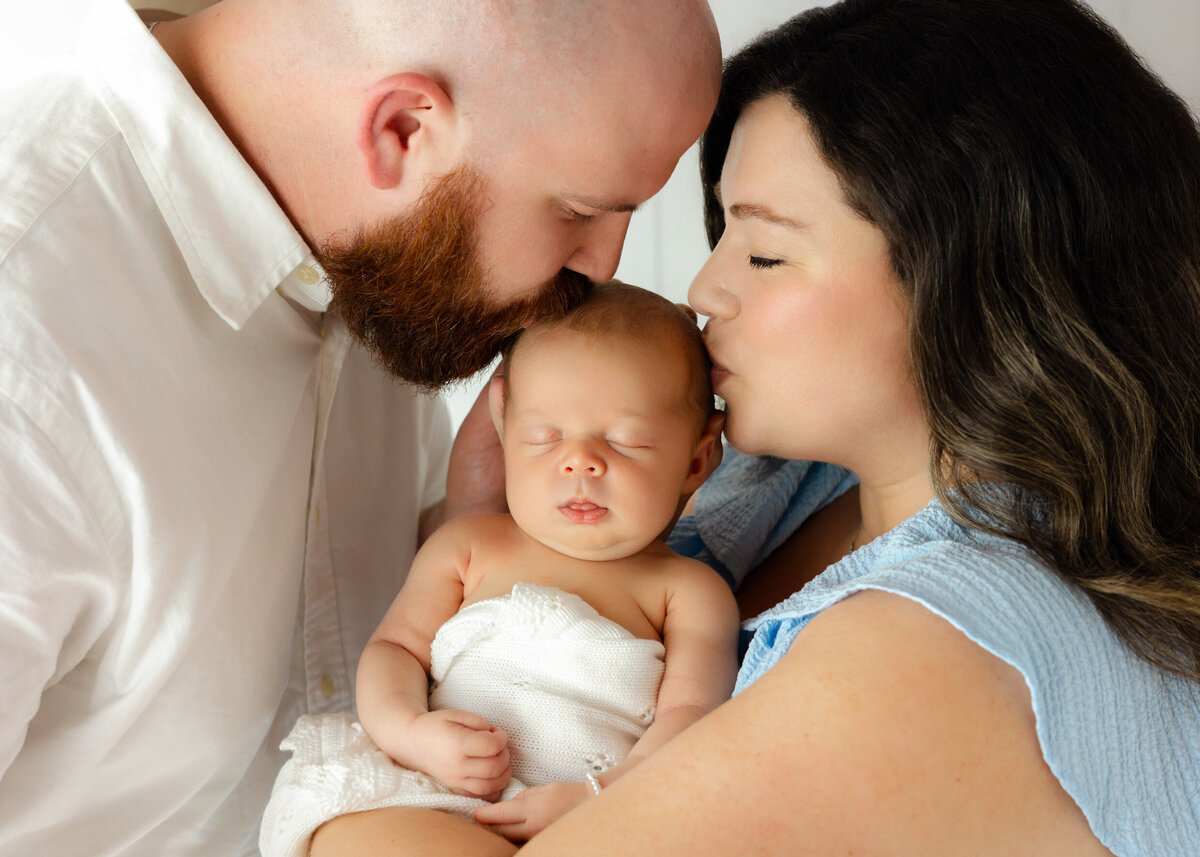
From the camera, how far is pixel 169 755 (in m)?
1.63

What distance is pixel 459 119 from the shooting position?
1.63 m

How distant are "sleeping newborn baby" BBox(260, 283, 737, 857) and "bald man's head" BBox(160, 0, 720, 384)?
205mm

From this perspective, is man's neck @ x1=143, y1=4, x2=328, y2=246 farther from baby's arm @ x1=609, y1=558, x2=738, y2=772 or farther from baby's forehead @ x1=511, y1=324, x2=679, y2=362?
baby's arm @ x1=609, y1=558, x2=738, y2=772

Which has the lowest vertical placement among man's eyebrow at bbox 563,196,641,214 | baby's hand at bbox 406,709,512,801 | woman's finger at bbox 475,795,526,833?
woman's finger at bbox 475,795,526,833

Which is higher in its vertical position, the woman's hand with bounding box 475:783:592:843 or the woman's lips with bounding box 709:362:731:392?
the woman's lips with bounding box 709:362:731:392

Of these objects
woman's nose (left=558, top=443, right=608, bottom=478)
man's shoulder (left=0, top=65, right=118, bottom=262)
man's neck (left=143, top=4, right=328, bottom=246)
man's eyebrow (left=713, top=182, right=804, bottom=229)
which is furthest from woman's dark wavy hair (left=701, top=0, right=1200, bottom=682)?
man's shoulder (left=0, top=65, right=118, bottom=262)

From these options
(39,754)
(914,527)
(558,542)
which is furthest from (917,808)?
(39,754)

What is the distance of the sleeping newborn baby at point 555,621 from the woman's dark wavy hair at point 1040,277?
440 millimetres

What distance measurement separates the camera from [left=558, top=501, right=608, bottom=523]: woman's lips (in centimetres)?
169

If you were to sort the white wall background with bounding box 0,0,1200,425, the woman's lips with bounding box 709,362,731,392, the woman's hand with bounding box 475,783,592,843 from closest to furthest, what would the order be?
the woman's hand with bounding box 475,783,592,843 → the woman's lips with bounding box 709,362,731,392 → the white wall background with bounding box 0,0,1200,425

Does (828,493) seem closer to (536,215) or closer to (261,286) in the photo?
(536,215)

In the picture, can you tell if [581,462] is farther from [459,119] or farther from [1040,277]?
[1040,277]

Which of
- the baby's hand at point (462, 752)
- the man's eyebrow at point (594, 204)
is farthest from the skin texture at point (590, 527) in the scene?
the man's eyebrow at point (594, 204)

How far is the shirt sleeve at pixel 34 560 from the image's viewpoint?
→ 49.9 inches
